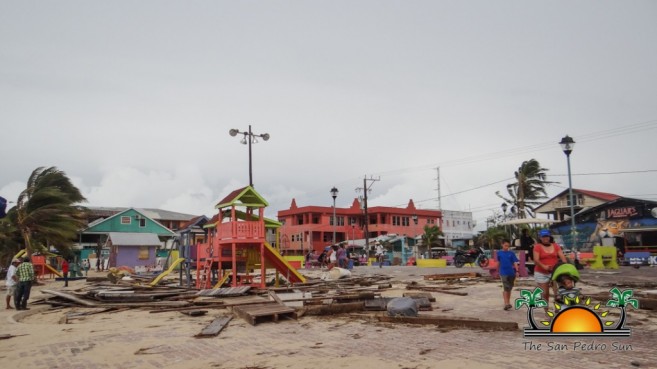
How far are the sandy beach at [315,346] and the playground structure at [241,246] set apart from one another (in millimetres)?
7715

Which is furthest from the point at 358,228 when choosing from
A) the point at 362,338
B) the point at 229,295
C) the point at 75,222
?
the point at 362,338

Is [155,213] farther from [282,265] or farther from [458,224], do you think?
[282,265]

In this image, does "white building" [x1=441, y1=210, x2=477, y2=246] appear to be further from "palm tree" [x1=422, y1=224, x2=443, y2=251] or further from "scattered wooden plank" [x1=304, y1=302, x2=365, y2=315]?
"scattered wooden plank" [x1=304, y1=302, x2=365, y2=315]

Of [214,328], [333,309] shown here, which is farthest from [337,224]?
[214,328]

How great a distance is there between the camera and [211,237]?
20.3 m

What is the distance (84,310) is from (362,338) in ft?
28.2

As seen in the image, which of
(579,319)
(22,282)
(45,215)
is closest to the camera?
(579,319)

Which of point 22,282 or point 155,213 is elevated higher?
point 155,213

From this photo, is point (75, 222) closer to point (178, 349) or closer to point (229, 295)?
point (229, 295)

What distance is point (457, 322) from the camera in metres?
8.04

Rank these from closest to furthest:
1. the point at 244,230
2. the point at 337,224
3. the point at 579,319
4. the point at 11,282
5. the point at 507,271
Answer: the point at 579,319, the point at 507,271, the point at 11,282, the point at 244,230, the point at 337,224

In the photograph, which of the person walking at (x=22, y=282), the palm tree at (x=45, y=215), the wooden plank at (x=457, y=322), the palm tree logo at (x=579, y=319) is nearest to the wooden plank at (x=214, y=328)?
the wooden plank at (x=457, y=322)

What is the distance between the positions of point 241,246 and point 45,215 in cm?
1186

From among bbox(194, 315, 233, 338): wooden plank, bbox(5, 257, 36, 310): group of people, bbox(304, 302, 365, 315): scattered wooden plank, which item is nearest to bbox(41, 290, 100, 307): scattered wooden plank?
bbox(5, 257, 36, 310): group of people
